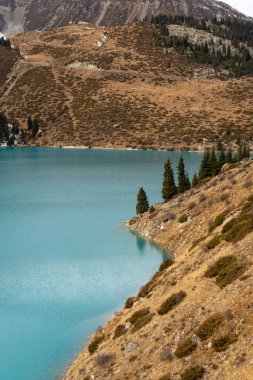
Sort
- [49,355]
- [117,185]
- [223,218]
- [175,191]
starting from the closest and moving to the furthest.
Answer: [49,355] → [223,218] → [175,191] → [117,185]

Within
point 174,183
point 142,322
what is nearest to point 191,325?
point 142,322

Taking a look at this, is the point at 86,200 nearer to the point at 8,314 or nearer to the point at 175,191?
the point at 175,191

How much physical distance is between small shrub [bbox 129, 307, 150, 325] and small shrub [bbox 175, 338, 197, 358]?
293 inches

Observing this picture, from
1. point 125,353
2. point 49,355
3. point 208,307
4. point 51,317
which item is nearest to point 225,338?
point 208,307

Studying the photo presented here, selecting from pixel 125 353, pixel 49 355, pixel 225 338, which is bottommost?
pixel 49 355

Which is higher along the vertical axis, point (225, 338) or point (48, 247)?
Answer: point (225, 338)

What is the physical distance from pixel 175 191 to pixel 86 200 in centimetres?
2942

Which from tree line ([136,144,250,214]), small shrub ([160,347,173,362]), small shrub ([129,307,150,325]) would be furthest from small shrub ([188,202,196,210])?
small shrub ([160,347,173,362])

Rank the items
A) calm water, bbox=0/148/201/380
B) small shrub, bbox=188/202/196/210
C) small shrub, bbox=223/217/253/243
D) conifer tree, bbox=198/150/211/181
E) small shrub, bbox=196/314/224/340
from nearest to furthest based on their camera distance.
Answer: small shrub, bbox=196/314/224/340, small shrub, bbox=223/217/253/243, calm water, bbox=0/148/201/380, small shrub, bbox=188/202/196/210, conifer tree, bbox=198/150/211/181

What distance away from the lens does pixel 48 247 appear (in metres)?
74.7

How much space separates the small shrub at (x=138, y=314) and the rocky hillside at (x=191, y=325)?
9cm

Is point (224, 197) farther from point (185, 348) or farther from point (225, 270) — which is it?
point (185, 348)

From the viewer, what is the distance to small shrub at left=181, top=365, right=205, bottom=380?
85.6 ft

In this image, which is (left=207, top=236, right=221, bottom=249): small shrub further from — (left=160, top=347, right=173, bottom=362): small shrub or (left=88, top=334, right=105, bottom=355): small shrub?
(left=160, top=347, right=173, bottom=362): small shrub
